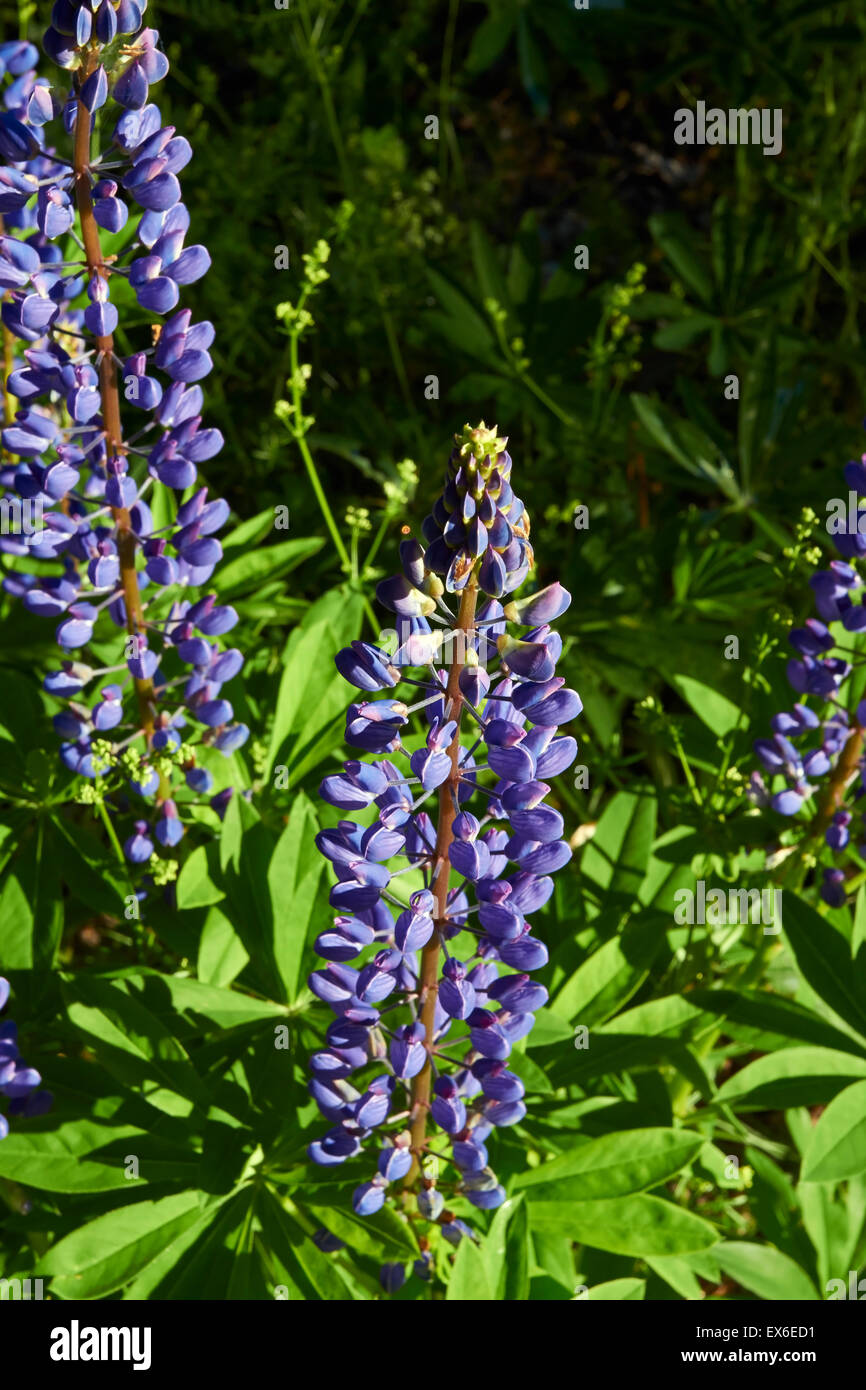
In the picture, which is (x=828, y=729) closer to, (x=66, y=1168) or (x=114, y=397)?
(x=114, y=397)

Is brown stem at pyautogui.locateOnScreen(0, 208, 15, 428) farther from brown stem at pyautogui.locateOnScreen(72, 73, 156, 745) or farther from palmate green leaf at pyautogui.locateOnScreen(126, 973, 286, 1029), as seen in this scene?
palmate green leaf at pyautogui.locateOnScreen(126, 973, 286, 1029)

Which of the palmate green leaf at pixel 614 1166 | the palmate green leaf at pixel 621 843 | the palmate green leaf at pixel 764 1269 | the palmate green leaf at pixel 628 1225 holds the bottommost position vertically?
the palmate green leaf at pixel 764 1269

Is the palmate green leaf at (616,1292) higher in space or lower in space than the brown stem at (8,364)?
lower

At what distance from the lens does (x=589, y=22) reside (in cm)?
389

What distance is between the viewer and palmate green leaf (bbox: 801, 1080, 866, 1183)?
1.97 meters

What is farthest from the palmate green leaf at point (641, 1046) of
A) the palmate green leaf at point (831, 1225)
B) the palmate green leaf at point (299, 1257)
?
the palmate green leaf at point (299, 1257)

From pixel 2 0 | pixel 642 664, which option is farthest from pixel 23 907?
pixel 2 0

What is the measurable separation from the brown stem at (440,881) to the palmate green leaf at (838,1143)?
63 centimetres

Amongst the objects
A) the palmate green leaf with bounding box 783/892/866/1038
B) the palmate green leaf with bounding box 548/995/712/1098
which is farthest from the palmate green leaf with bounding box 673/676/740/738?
the palmate green leaf with bounding box 548/995/712/1098

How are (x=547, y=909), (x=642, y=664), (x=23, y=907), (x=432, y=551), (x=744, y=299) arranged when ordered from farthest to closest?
(x=744, y=299), (x=642, y=664), (x=547, y=909), (x=23, y=907), (x=432, y=551)

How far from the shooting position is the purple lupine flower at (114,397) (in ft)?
5.58

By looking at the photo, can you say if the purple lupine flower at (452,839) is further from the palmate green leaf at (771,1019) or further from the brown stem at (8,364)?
the brown stem at (8,364)

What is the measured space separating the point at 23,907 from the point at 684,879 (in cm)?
124
